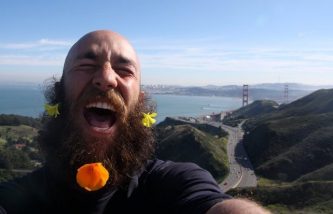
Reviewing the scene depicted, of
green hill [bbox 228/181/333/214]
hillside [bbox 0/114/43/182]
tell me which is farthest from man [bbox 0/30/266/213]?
hillside [bbox 0/114/43/182]

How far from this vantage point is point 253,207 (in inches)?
63.5

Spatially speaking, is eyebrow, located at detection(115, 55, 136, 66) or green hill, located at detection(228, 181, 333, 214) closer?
eyebrow, located at detection(115, 55, 136, 66)

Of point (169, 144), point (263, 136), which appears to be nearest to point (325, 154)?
point (263, 136)

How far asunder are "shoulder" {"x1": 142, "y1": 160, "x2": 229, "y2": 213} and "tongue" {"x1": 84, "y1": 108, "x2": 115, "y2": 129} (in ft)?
1.20

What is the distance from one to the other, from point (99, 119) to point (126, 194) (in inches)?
17.5

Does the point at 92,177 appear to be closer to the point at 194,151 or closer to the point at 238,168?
the point at 238,168

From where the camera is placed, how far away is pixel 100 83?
2178 millimetres

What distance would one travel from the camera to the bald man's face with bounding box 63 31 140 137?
221 cm

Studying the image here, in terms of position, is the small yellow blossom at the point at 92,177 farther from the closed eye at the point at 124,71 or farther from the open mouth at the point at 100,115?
the closed eye at the point at 124,71

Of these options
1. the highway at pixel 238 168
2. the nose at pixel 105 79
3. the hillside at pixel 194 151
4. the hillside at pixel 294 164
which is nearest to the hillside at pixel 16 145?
the hillside at pixel 194 151

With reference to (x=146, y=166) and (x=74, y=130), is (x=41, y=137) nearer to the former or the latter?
(x=74, y=130)

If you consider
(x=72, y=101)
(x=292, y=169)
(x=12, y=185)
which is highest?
(x=72, y=101)

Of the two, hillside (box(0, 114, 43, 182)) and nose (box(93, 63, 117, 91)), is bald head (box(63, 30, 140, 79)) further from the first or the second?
hillside (box(0, 114, 43, 182))

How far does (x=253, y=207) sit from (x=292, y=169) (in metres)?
42.0
